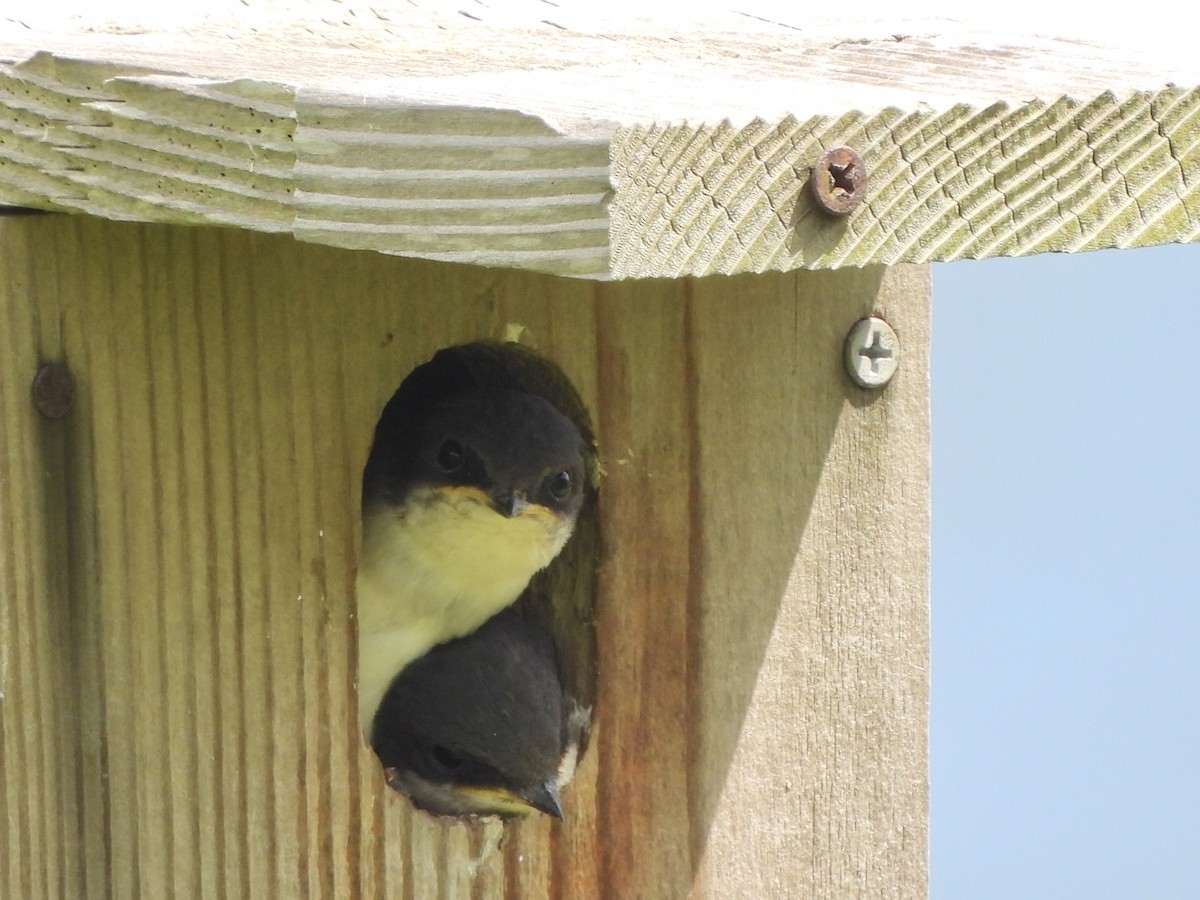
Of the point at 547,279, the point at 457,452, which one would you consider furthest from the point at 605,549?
the point at 457,452

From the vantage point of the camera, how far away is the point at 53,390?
4.17 ft

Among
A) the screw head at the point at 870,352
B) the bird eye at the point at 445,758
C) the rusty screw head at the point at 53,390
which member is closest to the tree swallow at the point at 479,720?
the bird eye at the point at 445,758

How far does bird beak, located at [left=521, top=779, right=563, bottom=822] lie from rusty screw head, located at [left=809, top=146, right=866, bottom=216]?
643mm

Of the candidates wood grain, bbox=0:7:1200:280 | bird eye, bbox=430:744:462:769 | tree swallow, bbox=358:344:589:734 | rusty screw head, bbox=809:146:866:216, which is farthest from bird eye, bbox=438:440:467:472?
rusty screw head, bbox=809:146:866:216

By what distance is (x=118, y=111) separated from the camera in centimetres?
111

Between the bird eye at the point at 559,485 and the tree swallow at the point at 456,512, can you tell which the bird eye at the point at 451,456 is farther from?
the bird eye at the point at 559,485

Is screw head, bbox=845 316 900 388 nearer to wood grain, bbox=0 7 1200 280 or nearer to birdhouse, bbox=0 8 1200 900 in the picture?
birdhouse, bbox=0 8 1200 900

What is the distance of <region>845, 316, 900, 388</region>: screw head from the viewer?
1.59 meters

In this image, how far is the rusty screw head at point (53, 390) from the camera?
1268 millimetres

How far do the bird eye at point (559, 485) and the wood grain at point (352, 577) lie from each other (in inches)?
9.6

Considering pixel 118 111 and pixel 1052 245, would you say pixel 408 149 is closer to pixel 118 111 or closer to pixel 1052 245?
pixel 118 111

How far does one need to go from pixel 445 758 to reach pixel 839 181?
0.94 metres

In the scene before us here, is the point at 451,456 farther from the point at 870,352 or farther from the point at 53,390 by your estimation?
the point at 53,390

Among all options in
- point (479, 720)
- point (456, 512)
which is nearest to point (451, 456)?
point (456, 512)
